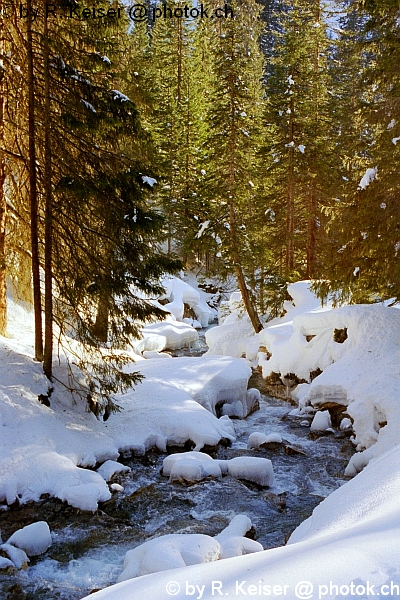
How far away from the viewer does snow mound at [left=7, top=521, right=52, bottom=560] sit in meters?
5.88

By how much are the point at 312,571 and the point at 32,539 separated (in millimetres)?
4738

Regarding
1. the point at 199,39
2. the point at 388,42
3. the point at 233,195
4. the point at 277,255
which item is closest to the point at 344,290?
the point at 388,42


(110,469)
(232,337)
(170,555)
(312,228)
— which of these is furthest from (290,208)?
(170,555)

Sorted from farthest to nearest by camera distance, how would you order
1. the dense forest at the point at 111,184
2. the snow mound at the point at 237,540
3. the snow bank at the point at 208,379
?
the snow bank at the point at 208,379, the dense forest at the point at 111,184, the snow mound at the point at 237,540

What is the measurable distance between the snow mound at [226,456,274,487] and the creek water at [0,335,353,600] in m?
0.12

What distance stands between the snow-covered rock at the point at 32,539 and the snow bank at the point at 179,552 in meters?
1.23

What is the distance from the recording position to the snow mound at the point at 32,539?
19.3 feet

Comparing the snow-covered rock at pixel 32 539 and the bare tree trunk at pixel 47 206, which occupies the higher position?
the bare tree trunk at pixel 47 206

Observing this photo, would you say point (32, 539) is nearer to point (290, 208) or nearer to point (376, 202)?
point (376, 202)

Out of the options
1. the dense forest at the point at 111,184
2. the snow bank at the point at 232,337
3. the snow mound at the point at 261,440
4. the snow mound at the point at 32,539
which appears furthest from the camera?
the snow bank at the point at 232,337

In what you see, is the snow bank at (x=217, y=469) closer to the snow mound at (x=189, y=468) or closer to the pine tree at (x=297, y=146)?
the snow mound at (x=189, y=468)

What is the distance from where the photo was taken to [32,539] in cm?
595

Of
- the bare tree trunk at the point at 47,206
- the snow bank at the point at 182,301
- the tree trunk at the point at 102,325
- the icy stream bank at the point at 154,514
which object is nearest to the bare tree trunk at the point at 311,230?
the snow bank at the point at 182,301

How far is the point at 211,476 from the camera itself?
26.9 ft
